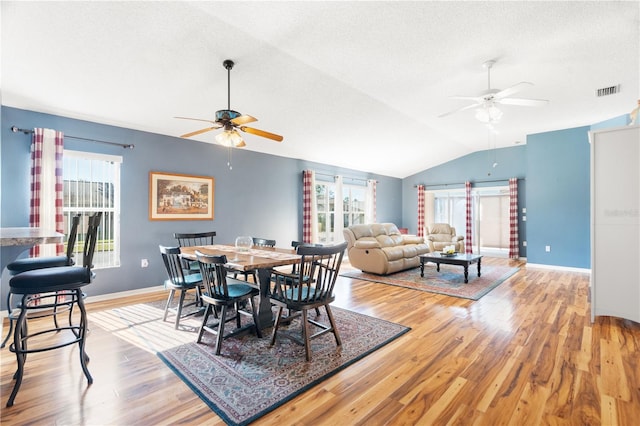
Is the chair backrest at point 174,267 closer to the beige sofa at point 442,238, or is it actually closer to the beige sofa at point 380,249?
the beige sofa at point 380,249

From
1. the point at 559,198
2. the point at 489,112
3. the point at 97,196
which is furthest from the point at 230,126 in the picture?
the point at 559,198

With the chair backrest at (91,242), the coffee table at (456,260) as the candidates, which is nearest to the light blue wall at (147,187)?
the chair backrest at (91,242)

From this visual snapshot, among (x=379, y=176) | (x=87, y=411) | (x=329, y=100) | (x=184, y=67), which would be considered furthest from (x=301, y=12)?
(x=379, y=176)

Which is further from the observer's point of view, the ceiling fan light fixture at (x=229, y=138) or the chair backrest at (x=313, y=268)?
the ceiling fan light fixture at (x=229, y=138)

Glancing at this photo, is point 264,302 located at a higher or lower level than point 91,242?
lower

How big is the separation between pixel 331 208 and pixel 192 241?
12.1 feet

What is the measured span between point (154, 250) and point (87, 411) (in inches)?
121

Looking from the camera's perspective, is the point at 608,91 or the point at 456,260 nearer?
the point at 608,91

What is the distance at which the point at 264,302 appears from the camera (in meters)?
3.12

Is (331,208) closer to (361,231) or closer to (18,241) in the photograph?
(361,231)

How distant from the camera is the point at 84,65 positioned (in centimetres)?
307

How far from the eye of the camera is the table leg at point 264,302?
290cm

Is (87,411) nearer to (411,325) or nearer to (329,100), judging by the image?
(411,325)

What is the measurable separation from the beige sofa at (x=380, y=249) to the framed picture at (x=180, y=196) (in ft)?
8.97
